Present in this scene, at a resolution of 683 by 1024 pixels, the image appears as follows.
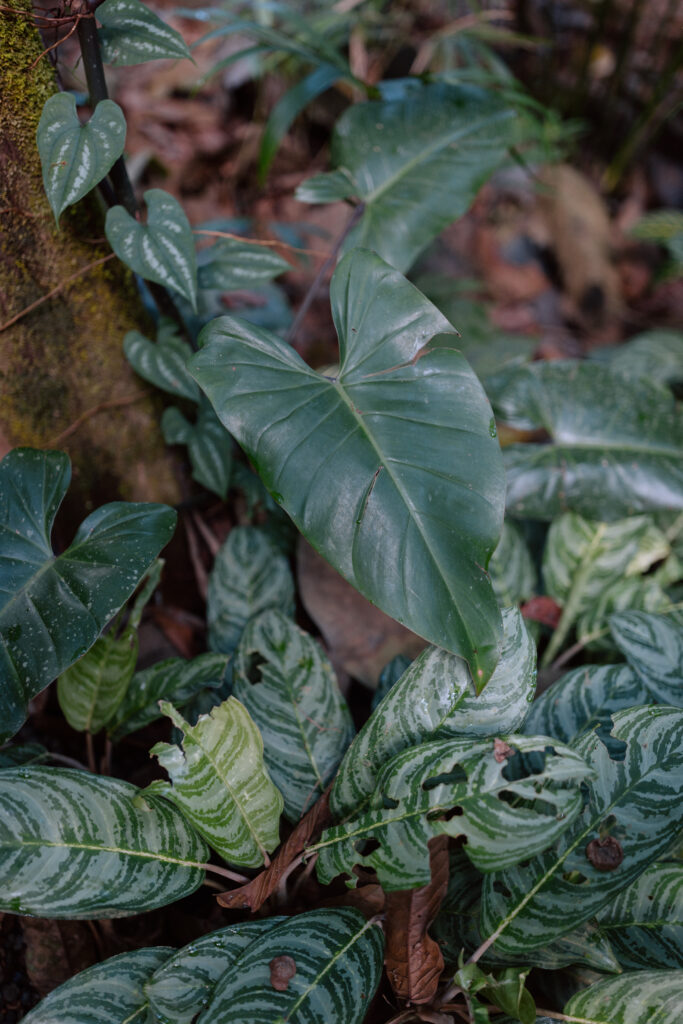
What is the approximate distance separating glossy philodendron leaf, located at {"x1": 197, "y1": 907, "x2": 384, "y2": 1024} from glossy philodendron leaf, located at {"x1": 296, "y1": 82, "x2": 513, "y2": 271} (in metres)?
1.28

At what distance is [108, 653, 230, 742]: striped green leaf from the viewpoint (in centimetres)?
118

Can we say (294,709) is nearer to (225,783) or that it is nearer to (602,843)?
(225,783)

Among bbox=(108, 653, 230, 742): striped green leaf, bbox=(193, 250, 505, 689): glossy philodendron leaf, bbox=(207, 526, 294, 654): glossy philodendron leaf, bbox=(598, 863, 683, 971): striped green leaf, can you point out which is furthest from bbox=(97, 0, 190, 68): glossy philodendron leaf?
bbox=(598, 863, 683, 971): striped green leaf

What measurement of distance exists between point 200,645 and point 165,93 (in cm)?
227

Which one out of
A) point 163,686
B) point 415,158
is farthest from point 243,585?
point 415,158

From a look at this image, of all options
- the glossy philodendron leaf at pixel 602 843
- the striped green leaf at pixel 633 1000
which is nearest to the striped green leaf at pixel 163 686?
the glossy philodendron leaf at pixel 602 843

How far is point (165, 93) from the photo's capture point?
8.67ft

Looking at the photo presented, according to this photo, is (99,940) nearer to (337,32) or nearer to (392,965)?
(392,965)

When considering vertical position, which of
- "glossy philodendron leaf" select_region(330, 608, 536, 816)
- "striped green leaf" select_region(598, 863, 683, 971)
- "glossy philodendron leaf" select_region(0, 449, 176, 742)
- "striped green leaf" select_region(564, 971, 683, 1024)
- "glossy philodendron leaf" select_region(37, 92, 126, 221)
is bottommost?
"striped green leaf" select_region(598, 863, 683, 971)

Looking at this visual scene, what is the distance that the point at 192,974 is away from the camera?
90 cm

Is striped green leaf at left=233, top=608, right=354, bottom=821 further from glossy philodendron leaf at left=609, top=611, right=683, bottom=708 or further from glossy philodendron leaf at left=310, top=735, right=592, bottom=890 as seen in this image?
glossy philodendron leaf at left=609, top=611, right=683, bottom=708

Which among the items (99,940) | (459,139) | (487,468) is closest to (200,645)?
(99,940)

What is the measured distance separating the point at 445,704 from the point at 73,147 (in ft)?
3.30

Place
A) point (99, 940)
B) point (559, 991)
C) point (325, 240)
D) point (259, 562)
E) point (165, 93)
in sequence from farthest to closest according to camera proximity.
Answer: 1. point (165, 93)
2. point (325, 240)
3. point (259, 562)
4. point (99, 940)
5. point (559, 991)
